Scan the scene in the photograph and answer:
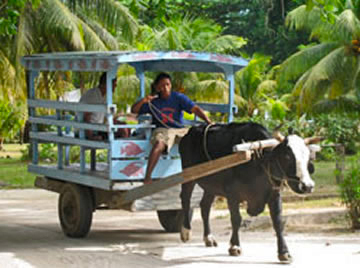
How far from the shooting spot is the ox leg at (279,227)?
8.48 m

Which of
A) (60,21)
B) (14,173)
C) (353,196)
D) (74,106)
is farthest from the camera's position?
(14,173)

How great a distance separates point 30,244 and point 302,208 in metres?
5.77

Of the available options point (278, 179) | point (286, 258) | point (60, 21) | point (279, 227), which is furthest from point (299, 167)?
point (60, 21)

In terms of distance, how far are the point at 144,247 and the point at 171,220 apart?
51.2 inches

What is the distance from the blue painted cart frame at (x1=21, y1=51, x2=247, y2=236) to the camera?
32.0 ft

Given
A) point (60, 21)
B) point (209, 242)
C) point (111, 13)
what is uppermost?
point (111, 13)

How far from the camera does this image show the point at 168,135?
9.90m

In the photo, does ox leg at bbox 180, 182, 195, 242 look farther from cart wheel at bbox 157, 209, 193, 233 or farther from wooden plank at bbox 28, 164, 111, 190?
cart wheel at bbox 157, 209, 193, 233

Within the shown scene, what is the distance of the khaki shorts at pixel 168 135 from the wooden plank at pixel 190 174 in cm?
66

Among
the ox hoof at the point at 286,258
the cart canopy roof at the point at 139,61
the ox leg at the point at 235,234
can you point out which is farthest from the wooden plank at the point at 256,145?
the cart canopy roof at the point at 139,61

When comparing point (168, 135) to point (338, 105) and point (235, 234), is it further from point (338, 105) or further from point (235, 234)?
point (338, 105)

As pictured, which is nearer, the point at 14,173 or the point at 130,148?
the point at 130,148

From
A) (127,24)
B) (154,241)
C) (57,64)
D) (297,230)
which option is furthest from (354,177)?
(127,24)

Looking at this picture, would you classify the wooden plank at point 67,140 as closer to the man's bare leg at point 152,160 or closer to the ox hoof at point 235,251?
the man's bare leg at point 152,160
